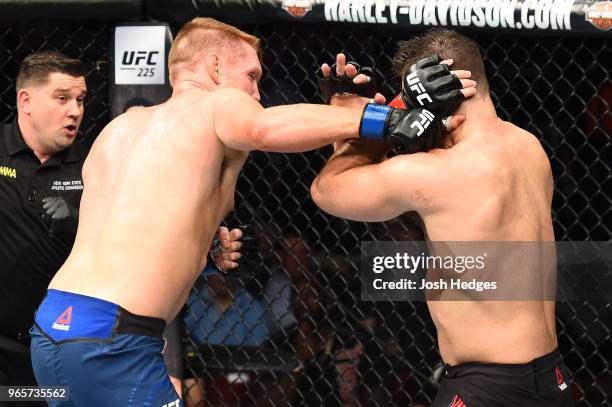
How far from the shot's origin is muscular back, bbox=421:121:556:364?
243 centimetres

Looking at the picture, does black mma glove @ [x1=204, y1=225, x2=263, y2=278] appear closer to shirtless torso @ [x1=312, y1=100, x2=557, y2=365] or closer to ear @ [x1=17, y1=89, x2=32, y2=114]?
shirtless torso @ [x1=312, y1=100, x2=557, y2=365]

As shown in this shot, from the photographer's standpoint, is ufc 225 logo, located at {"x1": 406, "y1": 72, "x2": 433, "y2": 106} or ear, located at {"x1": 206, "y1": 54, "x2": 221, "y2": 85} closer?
ufc 225 logo, located at {"x1": 406, "y1": 72, "x2": 433, "y2": 106}

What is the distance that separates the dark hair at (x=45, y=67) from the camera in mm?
3305

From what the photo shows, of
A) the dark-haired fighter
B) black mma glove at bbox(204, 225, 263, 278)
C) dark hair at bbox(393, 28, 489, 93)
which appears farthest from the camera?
black mma glove at bbox(204, 225, 263, 278)

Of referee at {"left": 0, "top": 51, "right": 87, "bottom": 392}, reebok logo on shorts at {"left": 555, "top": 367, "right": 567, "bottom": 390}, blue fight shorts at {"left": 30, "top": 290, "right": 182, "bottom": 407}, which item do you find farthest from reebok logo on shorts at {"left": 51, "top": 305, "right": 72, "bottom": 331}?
reebok logo on shorts at {"left": 555, "top": 367, "right": 567, "bottom": 390}

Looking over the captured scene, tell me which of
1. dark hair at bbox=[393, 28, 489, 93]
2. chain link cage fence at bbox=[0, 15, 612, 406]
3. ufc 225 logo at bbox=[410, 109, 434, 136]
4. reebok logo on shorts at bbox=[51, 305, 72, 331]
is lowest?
chain link cage fence at bbox=[0, 15, 612, 406]

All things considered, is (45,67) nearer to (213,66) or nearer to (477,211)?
(213,66)

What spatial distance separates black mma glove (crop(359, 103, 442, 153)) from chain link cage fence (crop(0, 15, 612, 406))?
105 centimetres

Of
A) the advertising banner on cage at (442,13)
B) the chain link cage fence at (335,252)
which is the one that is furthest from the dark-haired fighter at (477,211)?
the chain link cage fence at (335,252)

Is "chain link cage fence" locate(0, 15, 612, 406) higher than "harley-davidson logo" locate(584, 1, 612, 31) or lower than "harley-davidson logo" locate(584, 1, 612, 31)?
lower

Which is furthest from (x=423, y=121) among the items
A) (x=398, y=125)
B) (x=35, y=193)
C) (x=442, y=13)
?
(x=35, y=193)

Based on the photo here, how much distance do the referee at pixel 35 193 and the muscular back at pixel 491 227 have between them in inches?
51.3

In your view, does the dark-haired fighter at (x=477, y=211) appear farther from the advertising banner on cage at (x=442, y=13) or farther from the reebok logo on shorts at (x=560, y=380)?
the advertising banner on cage at (x=442, y=13)

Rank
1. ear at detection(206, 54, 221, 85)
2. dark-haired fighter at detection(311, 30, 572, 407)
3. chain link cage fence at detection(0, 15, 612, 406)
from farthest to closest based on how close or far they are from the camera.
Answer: chain link cage fence at detection(0, 15, 612, 406), ear at detection(206, 54, 221, 85), dark-haired fighter at detection(311, 30, 572, 407)
